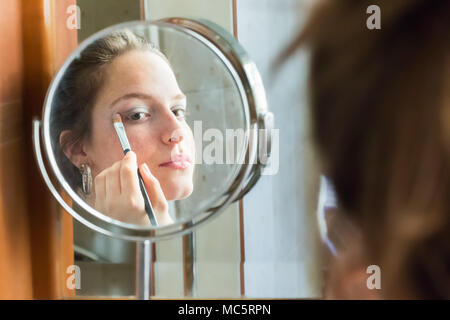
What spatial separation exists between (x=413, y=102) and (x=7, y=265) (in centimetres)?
54

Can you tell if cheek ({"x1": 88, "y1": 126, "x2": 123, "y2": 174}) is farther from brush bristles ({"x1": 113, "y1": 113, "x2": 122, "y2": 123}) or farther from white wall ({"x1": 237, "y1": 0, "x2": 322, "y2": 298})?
white wall ({"x1": 237, "y1": 0, "x2": 322, "y2": 298})

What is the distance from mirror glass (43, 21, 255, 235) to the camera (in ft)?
1.94

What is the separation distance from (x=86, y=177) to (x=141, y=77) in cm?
14

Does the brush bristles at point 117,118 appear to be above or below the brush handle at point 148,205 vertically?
above

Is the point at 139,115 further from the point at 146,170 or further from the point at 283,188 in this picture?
the point at 283,188

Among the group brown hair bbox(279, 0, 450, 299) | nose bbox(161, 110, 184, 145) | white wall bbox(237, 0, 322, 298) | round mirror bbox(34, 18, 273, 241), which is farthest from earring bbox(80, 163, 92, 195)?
brown hair bbox(279, 0, 450, 299)

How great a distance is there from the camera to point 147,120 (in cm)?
59

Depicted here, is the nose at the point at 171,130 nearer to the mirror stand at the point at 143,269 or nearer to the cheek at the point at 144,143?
the cheek at the point at 144,143

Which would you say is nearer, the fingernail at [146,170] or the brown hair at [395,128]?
the brown hair at [395,128]

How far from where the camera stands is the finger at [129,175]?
1.98 ft

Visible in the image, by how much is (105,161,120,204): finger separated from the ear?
0.03m

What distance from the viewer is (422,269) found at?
36 centimetres

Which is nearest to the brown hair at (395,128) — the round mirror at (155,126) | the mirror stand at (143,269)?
the round mirror at (155,126)
